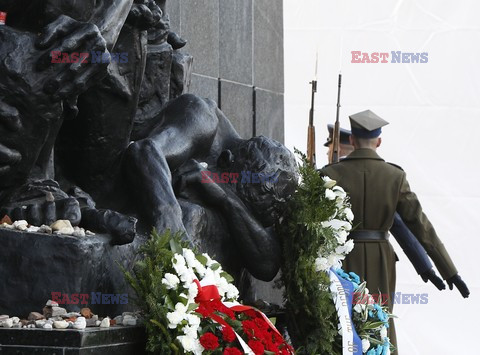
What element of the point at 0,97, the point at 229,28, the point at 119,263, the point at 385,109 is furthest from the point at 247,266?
the point at 385,109

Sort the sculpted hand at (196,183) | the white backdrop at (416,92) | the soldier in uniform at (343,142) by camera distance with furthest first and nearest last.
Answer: the white backdrop at (416,92)
the soldier in uniform at (343,142)
the sculpted hand at (196,183)

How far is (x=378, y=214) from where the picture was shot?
9.71 metres

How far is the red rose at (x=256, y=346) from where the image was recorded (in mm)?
5676

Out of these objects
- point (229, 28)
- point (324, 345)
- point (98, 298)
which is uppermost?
point (229, 28)

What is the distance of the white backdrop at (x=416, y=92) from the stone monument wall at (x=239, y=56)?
0.90 metres

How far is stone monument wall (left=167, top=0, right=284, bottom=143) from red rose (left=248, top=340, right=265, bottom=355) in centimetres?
391

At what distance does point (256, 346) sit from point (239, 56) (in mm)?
5450

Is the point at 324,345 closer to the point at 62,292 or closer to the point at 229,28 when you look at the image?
the point at 62,292

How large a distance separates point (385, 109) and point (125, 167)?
6910 millimetres

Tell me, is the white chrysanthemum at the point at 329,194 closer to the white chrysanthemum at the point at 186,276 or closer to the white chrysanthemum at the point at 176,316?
the white chrysanthemum at the point at 186,276

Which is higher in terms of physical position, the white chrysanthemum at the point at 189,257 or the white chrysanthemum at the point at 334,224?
the white chrysanthemum at the point at 189,257

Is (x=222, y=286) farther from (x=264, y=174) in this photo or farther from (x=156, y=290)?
(x=264, y=174)

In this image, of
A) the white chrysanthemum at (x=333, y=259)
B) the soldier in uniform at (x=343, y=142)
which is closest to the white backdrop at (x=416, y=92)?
the soldier in uniform at (x=343, y=142)

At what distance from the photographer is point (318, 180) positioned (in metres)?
7.23
